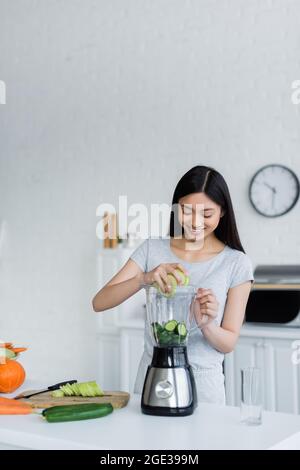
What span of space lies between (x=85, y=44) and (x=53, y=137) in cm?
71

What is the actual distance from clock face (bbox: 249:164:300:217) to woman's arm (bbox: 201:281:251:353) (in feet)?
6.53

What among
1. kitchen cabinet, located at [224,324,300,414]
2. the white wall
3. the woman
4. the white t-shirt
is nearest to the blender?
the woman

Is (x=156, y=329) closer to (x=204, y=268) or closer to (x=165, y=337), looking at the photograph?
(x=165, y=337)

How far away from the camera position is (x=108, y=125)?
16.3ft

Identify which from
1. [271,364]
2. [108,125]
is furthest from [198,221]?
[108,125]

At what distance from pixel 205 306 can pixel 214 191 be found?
1.33 ft

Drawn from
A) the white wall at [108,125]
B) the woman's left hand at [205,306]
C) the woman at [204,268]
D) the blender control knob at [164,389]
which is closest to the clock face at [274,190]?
the white wall at [108,125]

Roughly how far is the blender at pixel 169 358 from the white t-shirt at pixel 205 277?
0.71 feet

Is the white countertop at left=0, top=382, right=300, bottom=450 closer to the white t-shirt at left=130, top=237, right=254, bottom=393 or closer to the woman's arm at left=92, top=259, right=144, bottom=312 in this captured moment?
the white t-shirt at left=130, top=237, right=254, bottom=393

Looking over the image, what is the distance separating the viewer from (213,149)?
14.6ft

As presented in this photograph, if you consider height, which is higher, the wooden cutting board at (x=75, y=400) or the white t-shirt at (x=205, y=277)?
the white t-shirt at (x=205, y=277)

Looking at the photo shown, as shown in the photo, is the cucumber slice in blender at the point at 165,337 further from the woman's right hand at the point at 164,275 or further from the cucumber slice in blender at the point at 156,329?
the woman's right hand at the point at 164,275

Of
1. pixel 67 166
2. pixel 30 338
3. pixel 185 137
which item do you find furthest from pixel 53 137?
pixel 30 338

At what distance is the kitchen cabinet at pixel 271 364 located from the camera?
12.1 feet
